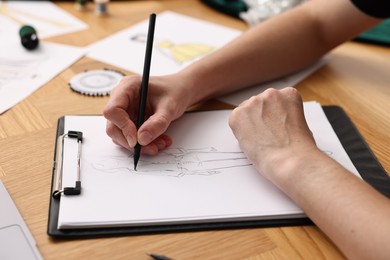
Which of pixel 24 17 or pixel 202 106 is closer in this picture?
pixel 202 106

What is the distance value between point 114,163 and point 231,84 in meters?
0.30

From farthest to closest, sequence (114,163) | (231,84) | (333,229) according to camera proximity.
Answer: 1. (231,84)
2. (114,163)
3. (333,229)

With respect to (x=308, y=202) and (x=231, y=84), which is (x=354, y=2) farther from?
(x=308, y=202)

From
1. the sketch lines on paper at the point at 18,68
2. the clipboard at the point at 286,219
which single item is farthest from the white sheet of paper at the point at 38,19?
the clipboard at the point at 286,219

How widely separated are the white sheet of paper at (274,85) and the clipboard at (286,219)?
0.44 feet

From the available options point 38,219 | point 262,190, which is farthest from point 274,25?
point 38,219

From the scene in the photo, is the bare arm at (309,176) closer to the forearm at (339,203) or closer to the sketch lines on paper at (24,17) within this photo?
the forearm at (339,203)

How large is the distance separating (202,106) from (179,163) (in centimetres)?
19

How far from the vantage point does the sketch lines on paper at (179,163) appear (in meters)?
0.65

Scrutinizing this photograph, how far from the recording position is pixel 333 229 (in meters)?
0.55

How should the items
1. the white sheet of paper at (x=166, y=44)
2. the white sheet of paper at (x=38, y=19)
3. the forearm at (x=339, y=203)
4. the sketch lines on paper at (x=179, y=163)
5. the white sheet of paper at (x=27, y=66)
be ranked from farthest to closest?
the white sheet of paper at (x=38, y=19)
the white sheet of paper at (x=166, y=44)
the white sheet of paper at (x=27, y=66)
the sketch lines on paper at (x=179, y=163)
the forearm at (x=339, y=203)

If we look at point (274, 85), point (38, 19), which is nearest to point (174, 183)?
point (274, 85)

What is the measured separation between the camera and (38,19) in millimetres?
1127

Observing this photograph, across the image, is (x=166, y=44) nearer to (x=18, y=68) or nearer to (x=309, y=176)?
(x=18, y=68)
